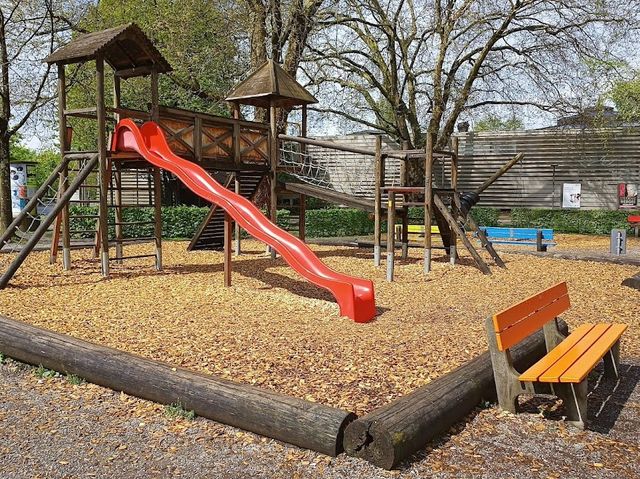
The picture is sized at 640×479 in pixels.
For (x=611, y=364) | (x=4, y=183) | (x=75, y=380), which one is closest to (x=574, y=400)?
(x=611, y=364)

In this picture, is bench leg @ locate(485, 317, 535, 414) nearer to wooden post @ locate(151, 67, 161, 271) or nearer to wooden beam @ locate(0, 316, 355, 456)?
wooden beam @ locate(0, 316, 355, 456)

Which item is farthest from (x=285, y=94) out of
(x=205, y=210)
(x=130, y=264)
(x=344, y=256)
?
(x=205, y=210)

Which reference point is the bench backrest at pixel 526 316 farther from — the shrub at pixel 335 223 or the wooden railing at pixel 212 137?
the shrub at pixel 335 223

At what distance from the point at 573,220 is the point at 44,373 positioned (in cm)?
2226

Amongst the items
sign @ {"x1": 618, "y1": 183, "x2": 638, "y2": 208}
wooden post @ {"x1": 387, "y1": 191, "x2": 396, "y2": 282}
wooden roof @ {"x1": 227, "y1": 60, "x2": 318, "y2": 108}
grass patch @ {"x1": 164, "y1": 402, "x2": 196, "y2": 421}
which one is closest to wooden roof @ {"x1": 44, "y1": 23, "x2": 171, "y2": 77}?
wooden roof @ {"x1": 227, "y1": 60, "x2": 318, "y2": 108}

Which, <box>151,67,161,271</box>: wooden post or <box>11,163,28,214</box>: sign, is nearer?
<box>151,67,161,271</box>: wooden post

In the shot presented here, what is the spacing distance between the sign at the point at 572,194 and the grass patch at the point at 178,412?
23.5m

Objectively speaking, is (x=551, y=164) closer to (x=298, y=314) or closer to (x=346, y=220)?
(x=346, y=220)

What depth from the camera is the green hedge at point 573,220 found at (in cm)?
2364

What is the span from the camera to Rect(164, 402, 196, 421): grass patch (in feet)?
15.1

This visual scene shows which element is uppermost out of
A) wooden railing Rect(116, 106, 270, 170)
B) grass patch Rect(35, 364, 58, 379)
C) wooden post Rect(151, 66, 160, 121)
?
wooden post Rect(151, 66, 160, 121)

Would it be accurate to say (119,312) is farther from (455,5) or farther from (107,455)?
(455,5)

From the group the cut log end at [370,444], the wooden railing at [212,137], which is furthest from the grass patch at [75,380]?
the wooden railing at [212,137]

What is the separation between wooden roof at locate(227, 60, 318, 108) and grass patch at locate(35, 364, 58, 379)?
923cm
